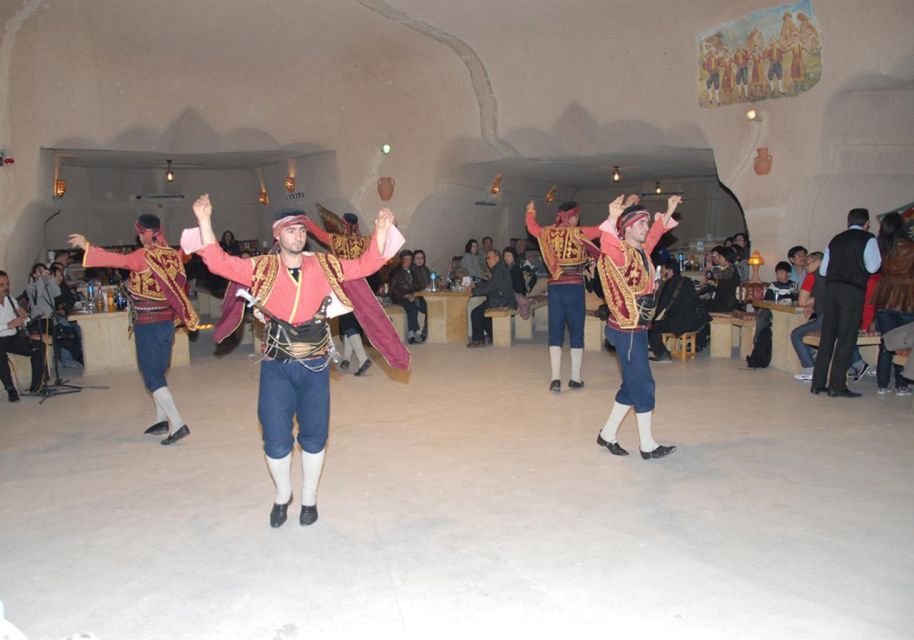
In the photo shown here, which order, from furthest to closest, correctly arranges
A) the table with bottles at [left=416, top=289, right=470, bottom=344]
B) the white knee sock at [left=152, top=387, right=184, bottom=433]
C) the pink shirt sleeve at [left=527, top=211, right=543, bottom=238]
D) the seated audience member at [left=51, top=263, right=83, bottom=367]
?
the table with bottles at [left=416, top=289, right=470, bottom=344] → the seated audience member at [left=51, top=263, right=83, bottom=367] → the pink shirt sleeve at [left=527, top=211, right=543, bottom=238] → the white knee sock at [left=152, top=387, right=184, bottom=433]

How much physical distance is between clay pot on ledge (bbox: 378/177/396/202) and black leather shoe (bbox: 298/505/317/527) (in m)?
9.97

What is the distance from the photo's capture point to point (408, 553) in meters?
4.43

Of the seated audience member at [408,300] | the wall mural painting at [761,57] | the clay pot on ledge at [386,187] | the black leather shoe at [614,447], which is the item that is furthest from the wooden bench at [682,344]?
the clay pot on ledge at [386,187]

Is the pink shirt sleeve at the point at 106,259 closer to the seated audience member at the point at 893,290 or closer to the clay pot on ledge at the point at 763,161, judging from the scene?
the seated audience member at the point at 893,290

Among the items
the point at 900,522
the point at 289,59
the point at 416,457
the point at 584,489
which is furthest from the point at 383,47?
the point at 900,522

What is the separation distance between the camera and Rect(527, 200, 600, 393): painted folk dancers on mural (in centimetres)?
813

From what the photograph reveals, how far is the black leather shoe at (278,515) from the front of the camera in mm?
4848

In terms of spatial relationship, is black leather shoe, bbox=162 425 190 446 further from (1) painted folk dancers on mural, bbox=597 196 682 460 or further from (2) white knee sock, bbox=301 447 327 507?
(1) painted folk dancers on mural, bbox=597 196 682 460

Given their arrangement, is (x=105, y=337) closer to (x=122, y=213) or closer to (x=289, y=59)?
(x=289, y=59)

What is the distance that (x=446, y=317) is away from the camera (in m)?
A: 12.1

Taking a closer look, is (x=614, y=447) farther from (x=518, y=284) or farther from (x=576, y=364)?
(x=518, y=284)

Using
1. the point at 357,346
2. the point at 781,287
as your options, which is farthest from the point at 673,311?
the point at 357,346

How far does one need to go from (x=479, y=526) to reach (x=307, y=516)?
105cm

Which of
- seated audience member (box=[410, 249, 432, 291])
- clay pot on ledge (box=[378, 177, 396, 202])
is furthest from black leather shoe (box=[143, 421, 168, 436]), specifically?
clay pot on ledge (box=[378, 177, 396, 202])
